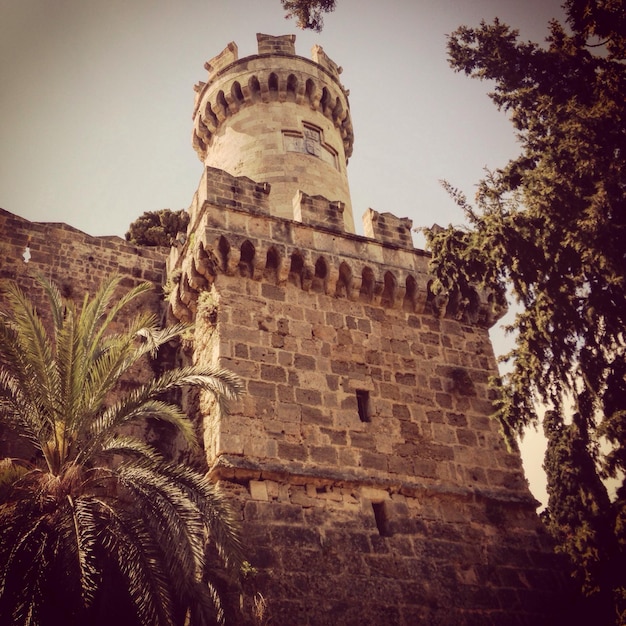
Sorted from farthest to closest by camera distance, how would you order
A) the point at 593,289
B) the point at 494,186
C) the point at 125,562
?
the point at 494,186 → the point at 593,289 → the point at 125,562

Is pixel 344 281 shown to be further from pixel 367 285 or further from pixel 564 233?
pixel 564 233

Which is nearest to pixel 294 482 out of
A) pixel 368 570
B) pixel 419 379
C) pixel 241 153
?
pixel 368 570

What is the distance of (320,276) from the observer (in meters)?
9.38

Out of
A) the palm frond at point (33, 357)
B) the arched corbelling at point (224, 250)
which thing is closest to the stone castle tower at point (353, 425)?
the arched corbelling at point (224, 250)

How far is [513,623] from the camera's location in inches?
290

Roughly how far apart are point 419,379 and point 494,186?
284 cm

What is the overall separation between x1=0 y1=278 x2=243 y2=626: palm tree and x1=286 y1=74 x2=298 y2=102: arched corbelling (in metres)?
8.04

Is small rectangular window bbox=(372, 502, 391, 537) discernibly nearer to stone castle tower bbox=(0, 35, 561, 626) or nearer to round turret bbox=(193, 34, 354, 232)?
stone castle tower bbox=(0, 35, 561, 626)

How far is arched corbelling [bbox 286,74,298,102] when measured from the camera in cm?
1427

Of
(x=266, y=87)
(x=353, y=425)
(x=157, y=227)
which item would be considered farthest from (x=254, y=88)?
(x=353, y=425)

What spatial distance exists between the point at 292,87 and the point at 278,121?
117cm

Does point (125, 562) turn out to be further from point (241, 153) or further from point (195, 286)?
point (241, 153)

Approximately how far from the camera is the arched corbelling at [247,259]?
8945 mm

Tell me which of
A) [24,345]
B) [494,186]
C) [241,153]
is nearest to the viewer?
[24,345]
